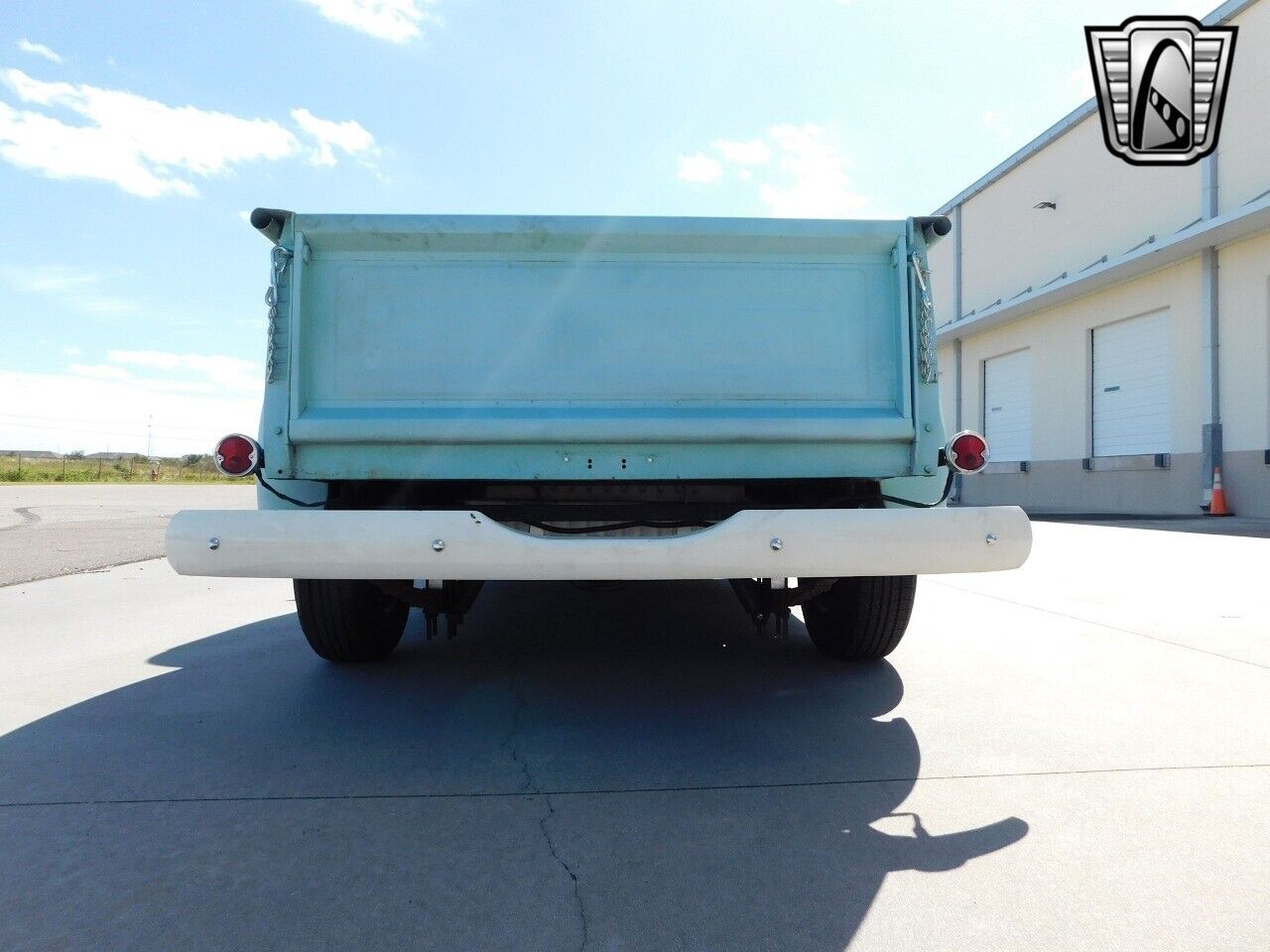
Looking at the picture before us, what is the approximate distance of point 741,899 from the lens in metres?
1.87

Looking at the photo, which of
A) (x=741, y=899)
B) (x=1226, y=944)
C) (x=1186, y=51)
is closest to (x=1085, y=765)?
(x=1226, y=944)

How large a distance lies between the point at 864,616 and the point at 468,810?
6.84ft

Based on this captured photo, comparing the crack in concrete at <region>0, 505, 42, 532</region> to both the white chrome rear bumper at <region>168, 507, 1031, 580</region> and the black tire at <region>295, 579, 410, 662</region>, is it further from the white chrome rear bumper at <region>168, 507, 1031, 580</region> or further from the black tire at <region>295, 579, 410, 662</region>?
the white chrome rear bumper at <region>168, 507, 1031, 580</region>

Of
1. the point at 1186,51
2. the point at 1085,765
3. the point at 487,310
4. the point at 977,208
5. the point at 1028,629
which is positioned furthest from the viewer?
the point at 977,208

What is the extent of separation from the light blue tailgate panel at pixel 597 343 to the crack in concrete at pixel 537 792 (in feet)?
3.14

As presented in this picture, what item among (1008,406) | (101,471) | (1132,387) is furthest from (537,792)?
(101,471)

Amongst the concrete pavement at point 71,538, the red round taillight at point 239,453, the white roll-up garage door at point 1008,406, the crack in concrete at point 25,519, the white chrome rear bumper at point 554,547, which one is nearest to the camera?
the white chrome rear bumper at point 554,547

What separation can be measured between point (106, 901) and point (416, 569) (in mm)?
1176

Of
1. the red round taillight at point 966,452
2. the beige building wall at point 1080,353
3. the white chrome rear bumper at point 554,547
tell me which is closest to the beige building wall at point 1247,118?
the beige building wall at point 1080,353

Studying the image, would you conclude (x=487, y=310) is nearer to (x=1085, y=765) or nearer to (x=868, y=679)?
(x=868, y=679)

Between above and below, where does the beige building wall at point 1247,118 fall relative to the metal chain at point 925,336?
above

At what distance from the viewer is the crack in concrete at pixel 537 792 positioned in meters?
1.79

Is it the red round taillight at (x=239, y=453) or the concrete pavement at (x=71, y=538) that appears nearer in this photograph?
the red round taillight at (x=239, y=453)

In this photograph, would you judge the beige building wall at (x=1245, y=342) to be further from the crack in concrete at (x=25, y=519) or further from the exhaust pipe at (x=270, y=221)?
the crack in concrete at (x=25, y=519)
